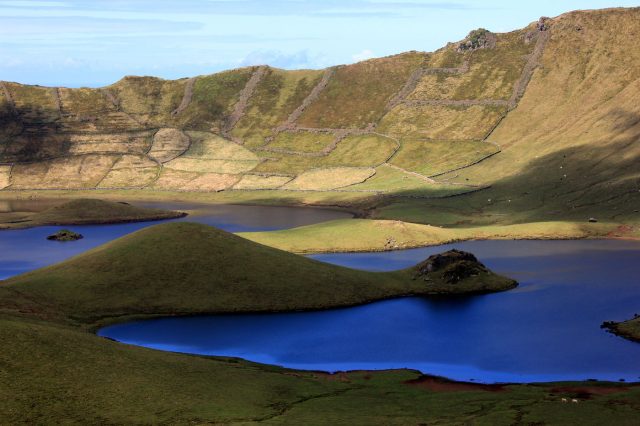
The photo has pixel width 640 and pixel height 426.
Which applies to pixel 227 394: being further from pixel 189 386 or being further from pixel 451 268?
pixel 451 268

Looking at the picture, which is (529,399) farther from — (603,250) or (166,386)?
(603,250)

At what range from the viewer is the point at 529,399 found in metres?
89.7

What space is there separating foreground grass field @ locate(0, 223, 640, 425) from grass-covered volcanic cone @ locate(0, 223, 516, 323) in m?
0.42

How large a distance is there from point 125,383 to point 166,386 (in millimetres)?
4712

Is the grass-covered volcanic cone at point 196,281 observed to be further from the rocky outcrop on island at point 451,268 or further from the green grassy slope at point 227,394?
the green grassy slope at point 227,394

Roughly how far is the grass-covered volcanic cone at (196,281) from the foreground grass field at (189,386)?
1.37ft

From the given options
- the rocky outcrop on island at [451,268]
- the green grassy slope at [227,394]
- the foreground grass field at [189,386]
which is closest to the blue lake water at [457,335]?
the foreground grass field at [189,386]

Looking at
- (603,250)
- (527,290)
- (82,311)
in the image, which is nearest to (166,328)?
(82,311)

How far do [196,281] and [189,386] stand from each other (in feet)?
191

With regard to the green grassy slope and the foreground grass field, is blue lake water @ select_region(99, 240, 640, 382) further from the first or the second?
the green grassy slope

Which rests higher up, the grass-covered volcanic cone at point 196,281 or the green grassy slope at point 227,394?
the grass-covered volcanic cone at point 196,281

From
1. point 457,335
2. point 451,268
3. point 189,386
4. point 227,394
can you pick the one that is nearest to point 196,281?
point 451,268

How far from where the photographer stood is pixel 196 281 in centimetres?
14862

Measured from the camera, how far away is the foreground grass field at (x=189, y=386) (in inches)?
3140
